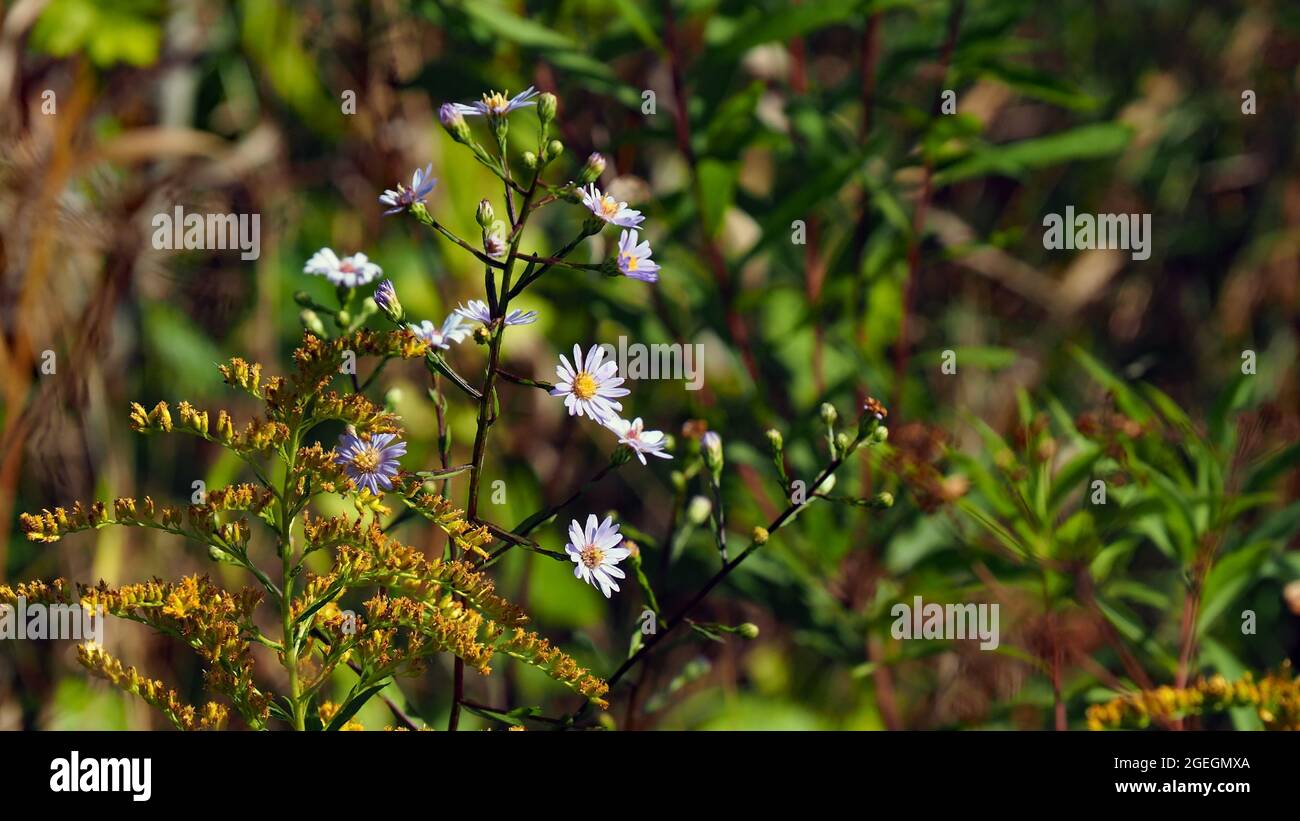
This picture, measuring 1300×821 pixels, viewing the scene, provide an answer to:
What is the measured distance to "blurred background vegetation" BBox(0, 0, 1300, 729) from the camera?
1.14m

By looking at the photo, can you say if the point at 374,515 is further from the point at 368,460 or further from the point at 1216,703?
the point at 1216,703

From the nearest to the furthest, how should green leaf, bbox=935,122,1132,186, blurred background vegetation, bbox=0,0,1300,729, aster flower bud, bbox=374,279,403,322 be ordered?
aster flower bud, bbox=374,279,403,322
blurred background vegetation, bbox=0,0,1300,729
green leaf, bbox=935,122,1132,186

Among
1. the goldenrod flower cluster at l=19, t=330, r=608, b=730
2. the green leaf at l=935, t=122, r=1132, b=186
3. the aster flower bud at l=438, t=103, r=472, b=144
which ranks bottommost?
the goldenrod flower cluster at l=19, t=330, r=608, b=730

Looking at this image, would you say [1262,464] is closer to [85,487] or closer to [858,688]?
[858,688]

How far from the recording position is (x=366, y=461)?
0.74m

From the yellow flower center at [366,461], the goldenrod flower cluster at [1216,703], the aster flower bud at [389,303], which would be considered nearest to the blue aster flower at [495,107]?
the aster flower bud at [389,303]

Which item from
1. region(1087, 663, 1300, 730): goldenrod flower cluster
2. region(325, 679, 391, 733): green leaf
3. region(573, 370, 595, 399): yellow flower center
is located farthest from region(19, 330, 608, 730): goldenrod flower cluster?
region(1087, 663, 1300, 730): goldenrod flower cluster

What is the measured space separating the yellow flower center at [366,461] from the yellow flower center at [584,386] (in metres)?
0.14

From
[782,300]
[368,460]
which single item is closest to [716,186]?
[782,300]

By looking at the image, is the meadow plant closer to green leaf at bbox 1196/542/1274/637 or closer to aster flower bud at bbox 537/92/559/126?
aster flower bud at bbox 537/92/559/126

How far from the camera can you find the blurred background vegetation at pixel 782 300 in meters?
1.14

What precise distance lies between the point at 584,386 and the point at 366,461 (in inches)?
5.9

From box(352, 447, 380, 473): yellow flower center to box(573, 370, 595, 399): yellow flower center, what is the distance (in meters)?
0.14
